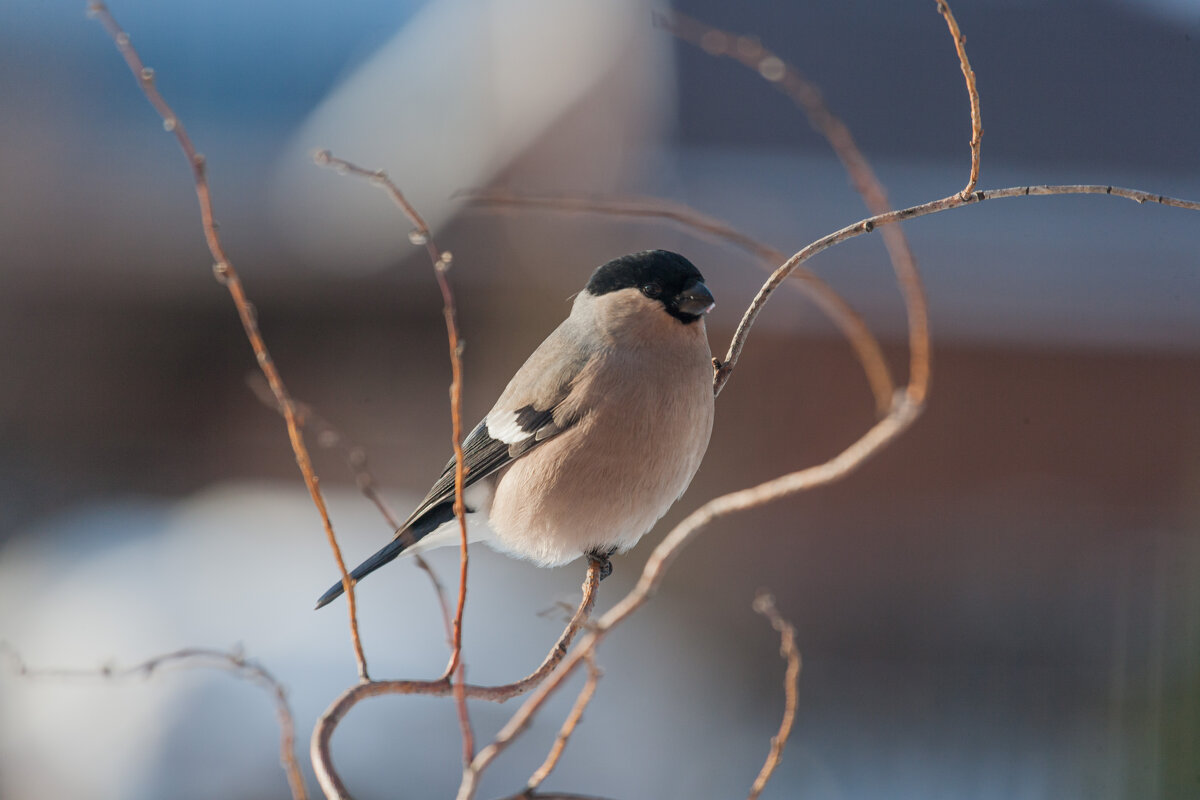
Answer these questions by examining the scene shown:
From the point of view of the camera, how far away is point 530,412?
3.94 ft

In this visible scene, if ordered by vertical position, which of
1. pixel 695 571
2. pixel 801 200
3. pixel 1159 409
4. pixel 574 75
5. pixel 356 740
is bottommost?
pixel 356 740

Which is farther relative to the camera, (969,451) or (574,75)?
(574,75)

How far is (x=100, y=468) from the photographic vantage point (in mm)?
5301

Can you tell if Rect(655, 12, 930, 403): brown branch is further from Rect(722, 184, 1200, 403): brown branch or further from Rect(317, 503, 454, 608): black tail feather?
Rect(317, 503, 454, 608): black tail feather

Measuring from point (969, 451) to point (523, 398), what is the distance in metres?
3.41

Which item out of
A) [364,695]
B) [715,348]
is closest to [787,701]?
[364,695]

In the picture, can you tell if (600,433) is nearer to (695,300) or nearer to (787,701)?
(695,300)

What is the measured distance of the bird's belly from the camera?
1038mm

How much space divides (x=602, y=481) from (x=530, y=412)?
6.7 inches

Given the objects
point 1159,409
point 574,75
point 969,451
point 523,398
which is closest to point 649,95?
point 574,75

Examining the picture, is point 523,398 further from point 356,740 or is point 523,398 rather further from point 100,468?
point 100,468

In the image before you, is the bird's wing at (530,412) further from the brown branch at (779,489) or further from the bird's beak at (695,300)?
the brown branch at (779,489)

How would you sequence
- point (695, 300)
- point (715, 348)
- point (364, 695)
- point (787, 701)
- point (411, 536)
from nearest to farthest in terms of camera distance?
point (364, 695), point (787, 701), point (695, 300), point (411, 536), point (715, 348)

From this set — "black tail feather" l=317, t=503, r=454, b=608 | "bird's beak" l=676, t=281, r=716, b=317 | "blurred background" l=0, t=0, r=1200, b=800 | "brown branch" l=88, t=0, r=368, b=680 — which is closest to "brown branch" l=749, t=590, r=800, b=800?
"brown branch" l=88, t=0, r=368, b=680
